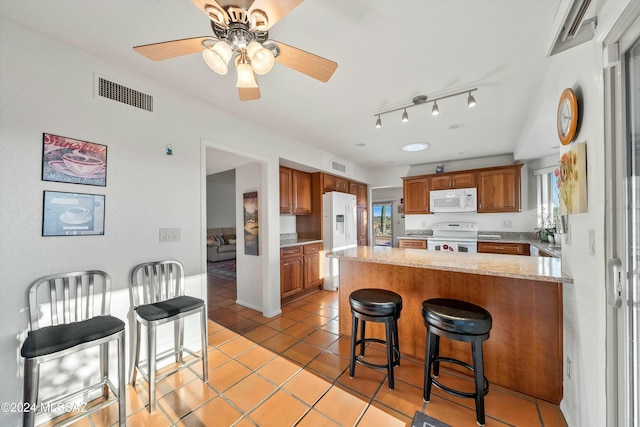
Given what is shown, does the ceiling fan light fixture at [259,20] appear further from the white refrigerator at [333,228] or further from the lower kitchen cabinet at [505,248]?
the lower kitchen cabinet at [505,248]

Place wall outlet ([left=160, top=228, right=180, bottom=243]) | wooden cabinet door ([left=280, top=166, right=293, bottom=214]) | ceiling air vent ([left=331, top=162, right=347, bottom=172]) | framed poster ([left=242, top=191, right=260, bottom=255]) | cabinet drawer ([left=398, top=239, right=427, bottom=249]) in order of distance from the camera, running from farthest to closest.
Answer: cabinet drawer ([left=398, top=239, right=427, bottom=249]), ceiling air vent ([left=331, top=162, right=347, bottom=172]), wooden cabinet door ([left=280, top=166, right=293, bottom=214]), framed poster ([left=242, top=191, right=260, bottom=255]), wall outlet ([left=160, top=228, right=180, bottom=243])

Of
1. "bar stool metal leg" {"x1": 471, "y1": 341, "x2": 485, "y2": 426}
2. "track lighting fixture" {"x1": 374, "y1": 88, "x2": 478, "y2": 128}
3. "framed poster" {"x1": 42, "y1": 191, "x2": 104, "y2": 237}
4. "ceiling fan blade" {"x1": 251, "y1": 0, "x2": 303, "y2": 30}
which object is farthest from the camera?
"track lighting fixture" {"x1": 374, "y1": 88, "x2": 478, "y2": 128}

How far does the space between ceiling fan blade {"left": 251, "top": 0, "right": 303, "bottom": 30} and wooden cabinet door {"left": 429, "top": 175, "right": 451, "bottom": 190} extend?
4.80 m

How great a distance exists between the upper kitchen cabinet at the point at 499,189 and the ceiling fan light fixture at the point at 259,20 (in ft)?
15.9

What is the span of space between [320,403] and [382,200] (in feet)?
25.0

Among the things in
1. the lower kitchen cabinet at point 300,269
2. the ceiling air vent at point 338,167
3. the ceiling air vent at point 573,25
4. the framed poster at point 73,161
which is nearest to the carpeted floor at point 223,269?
the lower kitchen cabinet at point 300,269

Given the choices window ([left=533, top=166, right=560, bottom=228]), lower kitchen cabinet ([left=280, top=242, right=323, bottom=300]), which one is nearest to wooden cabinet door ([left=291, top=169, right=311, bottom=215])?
lower kitchen cabinet ([left=280, top=242, right=323, bottom=300])

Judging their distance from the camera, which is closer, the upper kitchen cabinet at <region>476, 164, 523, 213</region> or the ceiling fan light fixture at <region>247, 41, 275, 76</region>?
the ceiling fan light fixture at <region>247, 41, 275, 76</region>

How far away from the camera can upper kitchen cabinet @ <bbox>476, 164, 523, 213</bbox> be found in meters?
4.39

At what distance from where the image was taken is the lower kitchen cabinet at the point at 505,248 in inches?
160

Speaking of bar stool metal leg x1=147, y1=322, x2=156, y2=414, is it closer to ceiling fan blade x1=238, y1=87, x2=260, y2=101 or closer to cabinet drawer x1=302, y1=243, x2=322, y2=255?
ceiling fan blade x1=238, y1=87, x2=260, y2=101

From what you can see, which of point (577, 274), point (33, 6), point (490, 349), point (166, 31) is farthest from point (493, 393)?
point (33, 6)

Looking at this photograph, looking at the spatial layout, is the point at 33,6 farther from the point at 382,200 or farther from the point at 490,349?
the point at 382,200

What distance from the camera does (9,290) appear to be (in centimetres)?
149
